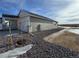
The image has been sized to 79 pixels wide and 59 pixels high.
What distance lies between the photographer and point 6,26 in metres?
1.87

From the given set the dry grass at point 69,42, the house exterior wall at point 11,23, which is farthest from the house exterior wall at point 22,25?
the dry grass at point 69,42

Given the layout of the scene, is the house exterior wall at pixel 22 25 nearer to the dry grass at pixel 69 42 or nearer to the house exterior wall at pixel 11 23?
the house exterior wall at pixel 11 23

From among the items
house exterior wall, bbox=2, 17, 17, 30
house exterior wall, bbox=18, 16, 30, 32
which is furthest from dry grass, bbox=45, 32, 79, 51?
house exterior wall, bbox=2, 17, 17, 30

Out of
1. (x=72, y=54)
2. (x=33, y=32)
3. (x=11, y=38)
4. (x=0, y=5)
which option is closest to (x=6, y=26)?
(x=11, y=38)

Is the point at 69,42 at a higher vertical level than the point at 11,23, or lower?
lower

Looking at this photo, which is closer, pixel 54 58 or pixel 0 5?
pixel 54 58

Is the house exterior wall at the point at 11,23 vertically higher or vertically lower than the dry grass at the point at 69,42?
higher

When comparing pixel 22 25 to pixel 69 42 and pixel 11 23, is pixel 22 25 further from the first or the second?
pixel 69 42

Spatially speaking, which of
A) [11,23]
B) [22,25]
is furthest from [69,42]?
[11,23]

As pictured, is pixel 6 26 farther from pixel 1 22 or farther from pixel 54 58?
pixel 54 58

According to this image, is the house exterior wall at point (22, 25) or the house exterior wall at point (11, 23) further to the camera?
the house exterior wall at point (22, 25)

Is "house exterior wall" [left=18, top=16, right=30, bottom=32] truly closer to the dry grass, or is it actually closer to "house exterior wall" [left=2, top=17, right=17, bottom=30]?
"house exterior wall" [left=2, top=17, right=17, bottom=30]

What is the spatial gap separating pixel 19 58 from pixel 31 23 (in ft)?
4.57

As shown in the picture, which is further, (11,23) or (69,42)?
(69,42)
